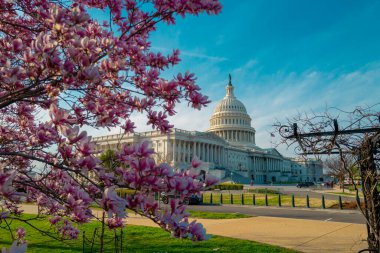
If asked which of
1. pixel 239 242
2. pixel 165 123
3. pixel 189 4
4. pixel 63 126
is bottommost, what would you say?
pixel 239 242

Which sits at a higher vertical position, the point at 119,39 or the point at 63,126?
the point at 119,39

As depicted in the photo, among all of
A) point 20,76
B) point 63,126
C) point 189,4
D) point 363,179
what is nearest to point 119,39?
point 189,4

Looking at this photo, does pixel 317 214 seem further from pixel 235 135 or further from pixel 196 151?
pixel 235 135

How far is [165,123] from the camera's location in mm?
4051

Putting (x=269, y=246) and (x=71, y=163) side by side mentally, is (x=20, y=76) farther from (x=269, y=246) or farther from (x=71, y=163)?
(x=269, y=246)

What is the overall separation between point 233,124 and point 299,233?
114m

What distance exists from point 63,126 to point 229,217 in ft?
51.4

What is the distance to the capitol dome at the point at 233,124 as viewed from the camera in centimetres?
12494

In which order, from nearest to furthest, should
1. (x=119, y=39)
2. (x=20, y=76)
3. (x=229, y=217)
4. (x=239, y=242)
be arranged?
(x=20, y=76)
(x=119, y=39)
(x=239, y=242)
(x=229, y=217)

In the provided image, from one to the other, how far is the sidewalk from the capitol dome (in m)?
110

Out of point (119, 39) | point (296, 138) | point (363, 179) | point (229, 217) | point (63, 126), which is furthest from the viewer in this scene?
point (229, 217)

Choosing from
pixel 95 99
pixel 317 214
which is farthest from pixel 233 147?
pixel 95 99

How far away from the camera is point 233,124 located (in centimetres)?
12494

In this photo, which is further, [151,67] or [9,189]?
[151,67]
